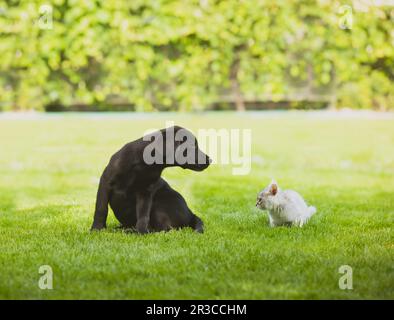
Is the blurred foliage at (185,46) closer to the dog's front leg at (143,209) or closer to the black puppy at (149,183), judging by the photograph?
the black puppy at (149,183)

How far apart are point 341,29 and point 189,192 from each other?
4092 mm

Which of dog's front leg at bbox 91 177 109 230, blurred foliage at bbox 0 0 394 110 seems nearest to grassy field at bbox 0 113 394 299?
dog's front leg at bbox 91 177 109 230

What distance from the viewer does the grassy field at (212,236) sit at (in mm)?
3908

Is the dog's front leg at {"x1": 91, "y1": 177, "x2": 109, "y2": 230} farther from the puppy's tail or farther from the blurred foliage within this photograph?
the blurred foliage

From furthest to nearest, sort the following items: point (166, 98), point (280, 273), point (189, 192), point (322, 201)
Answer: point (166, 98), point (189, 192), point (322, 201), point (280, 273)

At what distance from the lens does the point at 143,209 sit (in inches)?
210

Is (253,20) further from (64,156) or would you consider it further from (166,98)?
(64,156)

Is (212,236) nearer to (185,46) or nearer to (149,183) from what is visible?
(149,183)

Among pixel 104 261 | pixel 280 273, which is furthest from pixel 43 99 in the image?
pixel 280 273

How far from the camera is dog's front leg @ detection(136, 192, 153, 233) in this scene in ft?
17.5

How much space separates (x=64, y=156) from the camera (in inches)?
455

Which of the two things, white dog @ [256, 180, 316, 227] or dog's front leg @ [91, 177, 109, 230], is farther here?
white dog @ [256, 180, 316, 227]

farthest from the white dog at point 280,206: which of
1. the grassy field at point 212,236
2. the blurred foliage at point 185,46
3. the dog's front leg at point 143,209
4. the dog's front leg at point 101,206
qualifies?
the blurred foliage at point 185,46

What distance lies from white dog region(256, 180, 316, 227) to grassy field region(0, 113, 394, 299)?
16 cm
